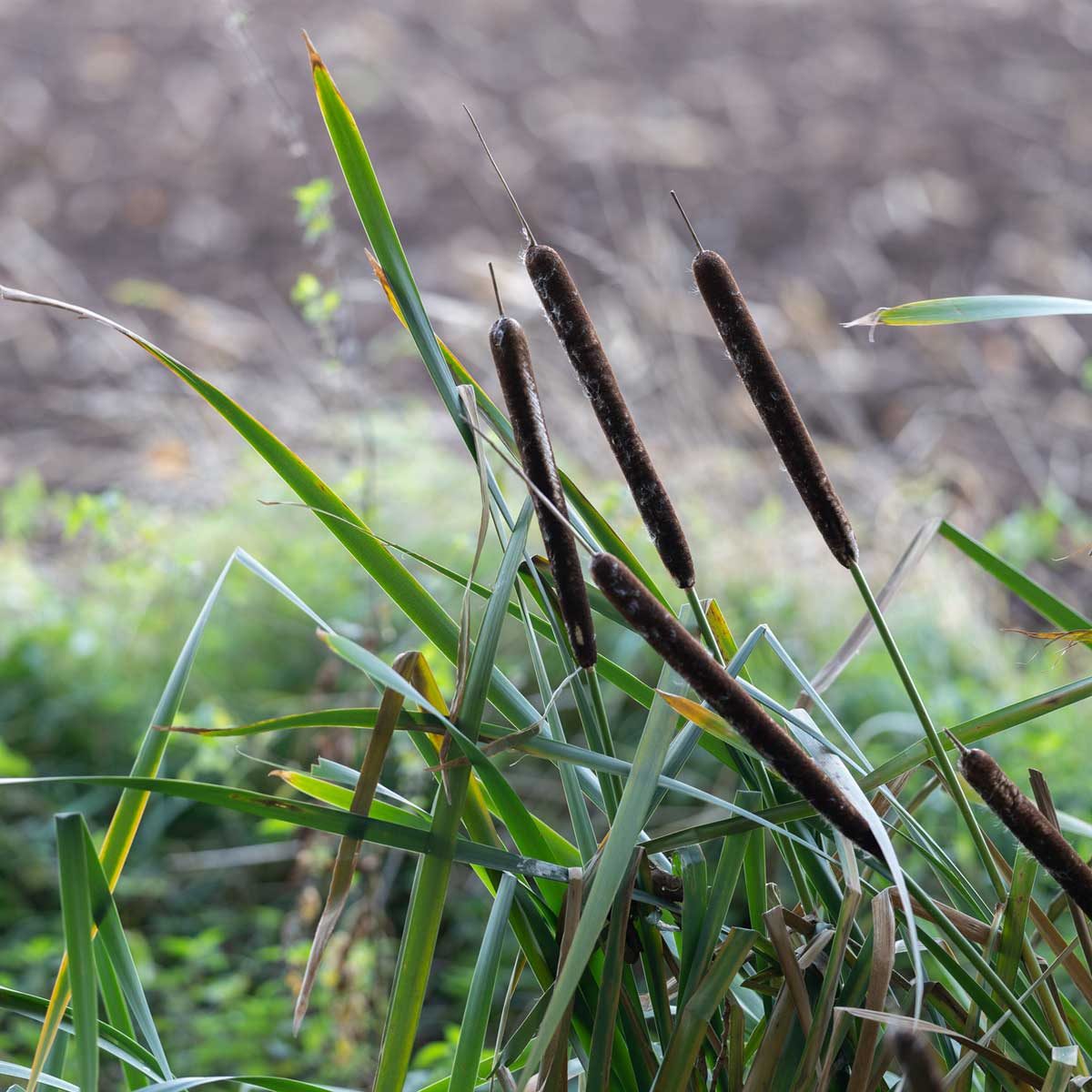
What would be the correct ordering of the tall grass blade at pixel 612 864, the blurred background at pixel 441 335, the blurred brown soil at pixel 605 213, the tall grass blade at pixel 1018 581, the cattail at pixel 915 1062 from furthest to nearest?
1. the blurred brown soil at pixel 605 213
2. the blurred background at pixel 441 335
3. the tall grass blade at pixel 1018 581
4. the tall grass blade at pixel 612 864
5. the cattail at pixel 915 1062

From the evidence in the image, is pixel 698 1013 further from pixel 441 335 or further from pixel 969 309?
pixel 441 335

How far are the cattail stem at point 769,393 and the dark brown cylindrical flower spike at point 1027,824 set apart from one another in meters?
0.13

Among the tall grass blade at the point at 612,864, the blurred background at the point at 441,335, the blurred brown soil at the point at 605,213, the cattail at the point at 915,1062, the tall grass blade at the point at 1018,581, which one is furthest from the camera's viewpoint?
the blurred brown soil at the point at 605,213

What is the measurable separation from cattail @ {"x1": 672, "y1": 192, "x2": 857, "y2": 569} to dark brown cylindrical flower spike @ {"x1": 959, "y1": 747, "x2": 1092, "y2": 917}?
0.46ft

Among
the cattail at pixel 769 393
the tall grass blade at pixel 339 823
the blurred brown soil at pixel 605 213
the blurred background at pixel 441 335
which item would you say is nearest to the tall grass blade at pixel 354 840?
the tall grass blade at pixel 339 823

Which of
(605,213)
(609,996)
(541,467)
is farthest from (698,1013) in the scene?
(605,213)

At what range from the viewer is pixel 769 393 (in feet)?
1.99

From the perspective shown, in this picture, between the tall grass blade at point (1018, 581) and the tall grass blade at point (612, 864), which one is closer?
the tall grass blade at point (612, 864)

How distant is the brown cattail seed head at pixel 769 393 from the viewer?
1.96ft

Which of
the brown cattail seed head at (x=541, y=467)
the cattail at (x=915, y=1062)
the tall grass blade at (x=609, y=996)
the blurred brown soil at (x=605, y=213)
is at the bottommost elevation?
the blurred brown soil at (x=605, y=213)

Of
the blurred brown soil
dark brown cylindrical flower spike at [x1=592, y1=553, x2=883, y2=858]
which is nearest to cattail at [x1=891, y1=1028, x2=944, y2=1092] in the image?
dark brown cylindrical flower spike at [x1=592, y1=553, x2=883, y2=858]

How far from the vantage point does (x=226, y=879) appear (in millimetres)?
2113

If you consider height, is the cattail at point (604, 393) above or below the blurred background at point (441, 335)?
above

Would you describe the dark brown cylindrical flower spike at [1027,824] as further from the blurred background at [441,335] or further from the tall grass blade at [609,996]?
the blurred background at [441,335]
